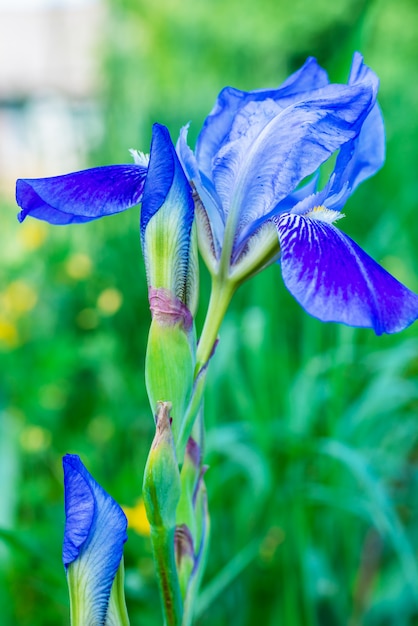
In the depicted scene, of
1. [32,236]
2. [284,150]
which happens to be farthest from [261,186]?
[32,236]

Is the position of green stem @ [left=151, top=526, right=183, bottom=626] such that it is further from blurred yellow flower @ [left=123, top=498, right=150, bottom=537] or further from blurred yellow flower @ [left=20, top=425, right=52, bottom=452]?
blurred yellow flower @ [left=20, top=425, right=52, bottom=452]

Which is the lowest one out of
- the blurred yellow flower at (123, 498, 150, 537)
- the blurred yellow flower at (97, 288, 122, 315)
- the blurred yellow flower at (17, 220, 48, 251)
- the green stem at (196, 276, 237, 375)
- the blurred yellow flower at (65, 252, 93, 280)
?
the blurred yellow flower at (123, 498, 150, 537)

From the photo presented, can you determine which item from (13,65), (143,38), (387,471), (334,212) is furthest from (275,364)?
(13,65)

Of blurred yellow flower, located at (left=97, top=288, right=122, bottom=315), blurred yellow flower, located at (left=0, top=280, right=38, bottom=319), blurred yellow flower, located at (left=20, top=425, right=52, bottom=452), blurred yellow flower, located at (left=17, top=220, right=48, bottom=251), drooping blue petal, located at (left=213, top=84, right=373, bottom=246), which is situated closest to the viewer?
drooping blue petal, located at (left=213, top=84, right=373, bottom=246)

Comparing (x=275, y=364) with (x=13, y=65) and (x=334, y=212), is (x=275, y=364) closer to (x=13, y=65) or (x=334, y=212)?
(x=334, y=212)

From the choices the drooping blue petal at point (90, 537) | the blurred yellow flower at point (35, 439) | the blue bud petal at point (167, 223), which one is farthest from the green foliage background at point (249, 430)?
the blue bud petal at point (167, 223)

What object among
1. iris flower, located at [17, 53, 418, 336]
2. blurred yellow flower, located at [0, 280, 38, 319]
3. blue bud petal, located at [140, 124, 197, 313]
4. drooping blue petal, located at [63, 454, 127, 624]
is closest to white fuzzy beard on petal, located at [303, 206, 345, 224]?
iris flower, located at [17, 53, 418, 336]
